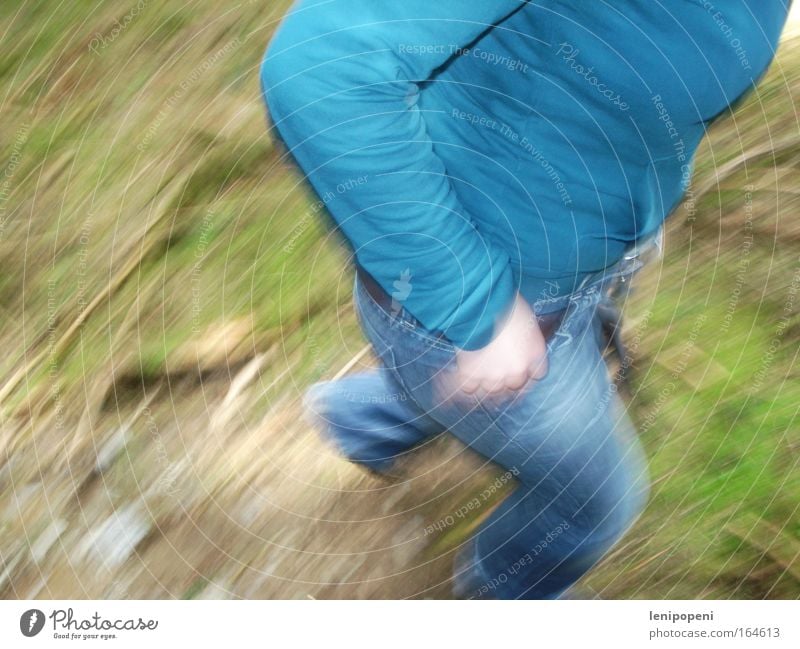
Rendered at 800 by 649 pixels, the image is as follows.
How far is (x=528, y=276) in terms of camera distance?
0.58m

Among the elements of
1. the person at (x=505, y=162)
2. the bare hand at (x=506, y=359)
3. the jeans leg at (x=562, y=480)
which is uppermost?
the person at (x=505, y=162)

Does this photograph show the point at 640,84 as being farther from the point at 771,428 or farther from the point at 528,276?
the point at 771,428

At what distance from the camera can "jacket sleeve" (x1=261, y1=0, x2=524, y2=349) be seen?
17.6 inches

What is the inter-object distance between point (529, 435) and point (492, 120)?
0.83ft

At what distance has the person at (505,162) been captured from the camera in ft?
1.50

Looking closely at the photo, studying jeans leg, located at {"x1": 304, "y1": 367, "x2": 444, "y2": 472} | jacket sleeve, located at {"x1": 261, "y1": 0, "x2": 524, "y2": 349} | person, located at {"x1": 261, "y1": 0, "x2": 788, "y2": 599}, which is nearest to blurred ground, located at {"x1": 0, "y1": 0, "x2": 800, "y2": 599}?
jeans leg, located at {"x1": 304, "y1": 367, "x2": 444, "y2": 472}

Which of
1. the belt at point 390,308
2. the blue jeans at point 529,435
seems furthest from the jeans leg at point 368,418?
the belt at point 390,308

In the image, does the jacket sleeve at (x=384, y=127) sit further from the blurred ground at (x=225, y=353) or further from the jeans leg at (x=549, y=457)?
the blurred ground at (x=225, y=353)

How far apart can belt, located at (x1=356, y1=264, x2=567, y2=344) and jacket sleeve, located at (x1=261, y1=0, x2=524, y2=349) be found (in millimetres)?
49

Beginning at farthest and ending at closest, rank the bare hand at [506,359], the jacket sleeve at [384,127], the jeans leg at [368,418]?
the jeans leg at [368,418], the bare hand at [506,359], the jacket sleeve at [384,127]

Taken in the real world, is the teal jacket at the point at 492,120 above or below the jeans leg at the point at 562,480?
above

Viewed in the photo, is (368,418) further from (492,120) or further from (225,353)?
(492,120)

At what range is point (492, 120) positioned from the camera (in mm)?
530

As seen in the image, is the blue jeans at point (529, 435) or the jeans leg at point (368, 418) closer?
the blue jeans at point (529, 435)
